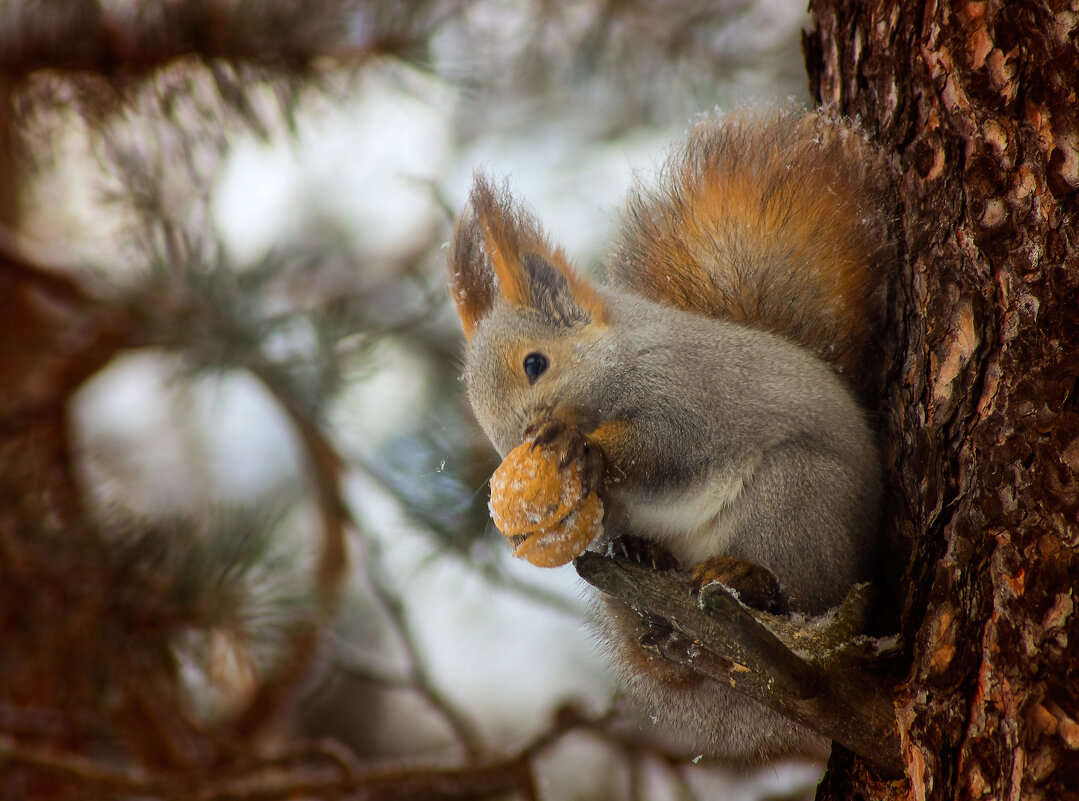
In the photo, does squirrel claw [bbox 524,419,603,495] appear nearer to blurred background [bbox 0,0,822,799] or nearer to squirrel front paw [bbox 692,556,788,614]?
squirrel front paw [bbox 692,556,788,614]

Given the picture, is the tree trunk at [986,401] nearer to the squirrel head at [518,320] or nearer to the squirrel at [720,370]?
the squirrel at [720,370]

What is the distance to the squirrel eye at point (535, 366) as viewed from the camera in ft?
4.00

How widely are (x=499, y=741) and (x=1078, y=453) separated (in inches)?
90.9

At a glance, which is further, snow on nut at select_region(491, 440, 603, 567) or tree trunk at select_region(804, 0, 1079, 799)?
snow on nut at select_region(491, 440, 603, 567)

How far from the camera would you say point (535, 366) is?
122 cm

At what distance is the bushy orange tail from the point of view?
1.08 metres

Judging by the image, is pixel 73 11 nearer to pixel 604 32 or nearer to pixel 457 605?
pixel 604 32

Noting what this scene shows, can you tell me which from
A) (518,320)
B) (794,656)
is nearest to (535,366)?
(518,320)

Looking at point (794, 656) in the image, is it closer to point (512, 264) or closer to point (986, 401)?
point (986, 401)

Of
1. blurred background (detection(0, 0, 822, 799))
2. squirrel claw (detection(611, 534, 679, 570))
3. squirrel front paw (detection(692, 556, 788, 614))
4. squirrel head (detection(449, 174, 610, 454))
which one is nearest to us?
squirrel front paw (detection(692, 556, 788, 614))

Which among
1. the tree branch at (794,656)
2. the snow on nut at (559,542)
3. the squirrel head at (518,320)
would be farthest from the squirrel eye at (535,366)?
the tree branch at (794,656)

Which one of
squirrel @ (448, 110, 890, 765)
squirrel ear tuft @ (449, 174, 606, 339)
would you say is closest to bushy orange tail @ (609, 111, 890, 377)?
squirrel @ (448, 110, 890, 765)

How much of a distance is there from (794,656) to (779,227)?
555 millimetres

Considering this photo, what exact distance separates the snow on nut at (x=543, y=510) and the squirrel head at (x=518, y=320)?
169 mm
